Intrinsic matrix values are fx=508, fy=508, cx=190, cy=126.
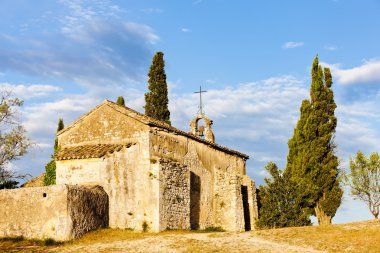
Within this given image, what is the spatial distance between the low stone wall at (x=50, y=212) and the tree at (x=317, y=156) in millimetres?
15142

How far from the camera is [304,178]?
34.8 meters

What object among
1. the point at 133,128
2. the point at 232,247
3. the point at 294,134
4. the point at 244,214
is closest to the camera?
the point at 232,247

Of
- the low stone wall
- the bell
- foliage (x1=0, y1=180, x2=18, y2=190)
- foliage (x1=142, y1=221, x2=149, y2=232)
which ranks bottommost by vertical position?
foliage (x1=142, y1=221, x2=149, y2=232)

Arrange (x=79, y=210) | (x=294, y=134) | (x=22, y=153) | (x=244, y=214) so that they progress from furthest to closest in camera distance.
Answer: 1. (x=294, y=134)
2. (x=244, y=214)
3. (x=22, y=153)
4. (x=79, y=210)

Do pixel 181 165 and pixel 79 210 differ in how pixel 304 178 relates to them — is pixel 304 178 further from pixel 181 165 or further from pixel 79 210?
pixel 79 210

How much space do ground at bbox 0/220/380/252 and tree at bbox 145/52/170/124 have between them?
57.5 feet

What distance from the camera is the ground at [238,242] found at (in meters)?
19.7

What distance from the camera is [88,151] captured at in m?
27.0

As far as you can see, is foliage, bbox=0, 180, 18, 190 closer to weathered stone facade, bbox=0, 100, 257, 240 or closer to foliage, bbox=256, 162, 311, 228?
weathered stone facade, bbox=0, 100, 257, 240

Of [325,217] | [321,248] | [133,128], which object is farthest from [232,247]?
[325,217]

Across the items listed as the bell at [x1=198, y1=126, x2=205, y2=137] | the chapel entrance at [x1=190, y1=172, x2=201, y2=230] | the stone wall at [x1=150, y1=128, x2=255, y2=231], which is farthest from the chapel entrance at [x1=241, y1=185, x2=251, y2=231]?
the bell at [x1=198, y1=126, x2=205, y2=137]

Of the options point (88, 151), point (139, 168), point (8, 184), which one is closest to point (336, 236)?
point (139, 168)

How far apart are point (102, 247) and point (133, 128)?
791 centimetres

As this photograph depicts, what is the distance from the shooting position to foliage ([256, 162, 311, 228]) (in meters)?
30.6
